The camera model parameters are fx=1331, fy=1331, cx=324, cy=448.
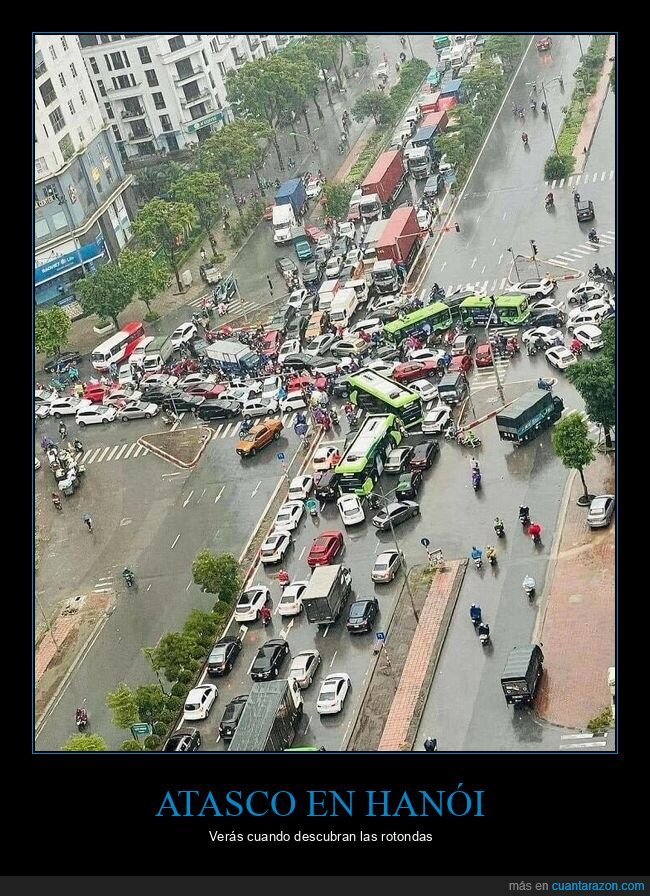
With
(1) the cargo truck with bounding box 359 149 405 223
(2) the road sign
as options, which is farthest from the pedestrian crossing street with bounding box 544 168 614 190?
(2) the road sign

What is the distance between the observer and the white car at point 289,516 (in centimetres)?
7800

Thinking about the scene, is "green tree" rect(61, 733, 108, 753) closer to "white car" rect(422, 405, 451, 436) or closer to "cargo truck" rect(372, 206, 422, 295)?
"white car" rect(422, 405, 451, 436)

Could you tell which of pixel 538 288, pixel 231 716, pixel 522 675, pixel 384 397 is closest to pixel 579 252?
pixel 538 288

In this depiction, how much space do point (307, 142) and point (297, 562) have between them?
87889 mm

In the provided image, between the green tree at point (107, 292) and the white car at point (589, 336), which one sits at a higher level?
the green tree at point (107, 292)

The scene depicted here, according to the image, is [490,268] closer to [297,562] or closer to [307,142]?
[297,562]

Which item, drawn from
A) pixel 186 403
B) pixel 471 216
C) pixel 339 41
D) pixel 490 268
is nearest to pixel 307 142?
pixel 339 41

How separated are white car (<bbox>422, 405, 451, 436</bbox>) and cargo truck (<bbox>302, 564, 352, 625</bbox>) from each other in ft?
53.9

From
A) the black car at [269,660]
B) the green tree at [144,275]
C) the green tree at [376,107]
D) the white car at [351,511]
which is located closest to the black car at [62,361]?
the green tree at [144,275]

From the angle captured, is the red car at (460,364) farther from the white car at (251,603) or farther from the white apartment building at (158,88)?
the white apartment building at (158,88)

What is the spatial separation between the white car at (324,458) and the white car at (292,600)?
12.4 metres

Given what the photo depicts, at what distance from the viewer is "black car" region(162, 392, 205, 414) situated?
Result: 317 feet

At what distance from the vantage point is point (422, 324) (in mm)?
97188

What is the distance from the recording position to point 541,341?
91812 mm
